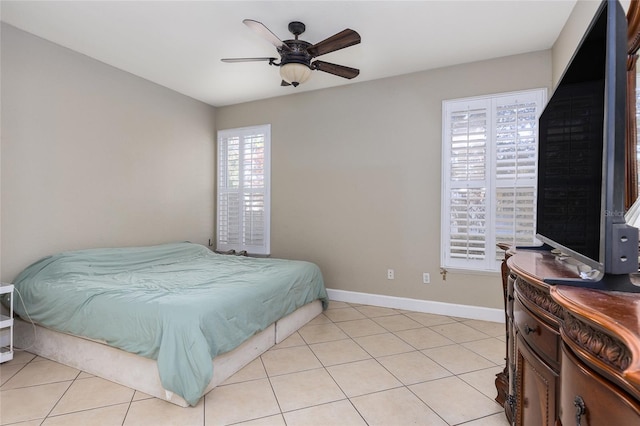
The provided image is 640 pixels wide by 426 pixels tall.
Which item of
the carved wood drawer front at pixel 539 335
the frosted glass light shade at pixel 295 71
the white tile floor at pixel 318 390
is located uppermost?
the frosted glass light shade at pixel 295 71

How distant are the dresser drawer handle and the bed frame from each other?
1994 mm

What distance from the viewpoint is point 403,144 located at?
12.1 ft

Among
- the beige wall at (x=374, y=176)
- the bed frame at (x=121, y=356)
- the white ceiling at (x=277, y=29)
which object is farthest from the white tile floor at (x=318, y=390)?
the white ceiling at (x=277, y=29)

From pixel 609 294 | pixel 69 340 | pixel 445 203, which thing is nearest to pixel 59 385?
pixel 69 340

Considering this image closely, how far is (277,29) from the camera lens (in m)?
2.75

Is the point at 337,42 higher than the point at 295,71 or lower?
higher

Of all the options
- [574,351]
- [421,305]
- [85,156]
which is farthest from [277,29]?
[421,305]

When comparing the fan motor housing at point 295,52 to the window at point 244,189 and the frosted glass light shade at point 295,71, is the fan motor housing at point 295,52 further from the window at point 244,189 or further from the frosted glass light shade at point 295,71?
the window at point 244,189

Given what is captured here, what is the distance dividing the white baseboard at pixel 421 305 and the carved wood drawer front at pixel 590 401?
2840 mm

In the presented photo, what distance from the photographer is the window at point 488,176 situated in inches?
123

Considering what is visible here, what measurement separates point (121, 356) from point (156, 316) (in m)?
0.52

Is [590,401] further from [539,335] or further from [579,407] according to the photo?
[539,335]

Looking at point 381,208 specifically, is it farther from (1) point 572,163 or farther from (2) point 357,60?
(1) point 572,163

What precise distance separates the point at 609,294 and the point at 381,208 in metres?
3.05
